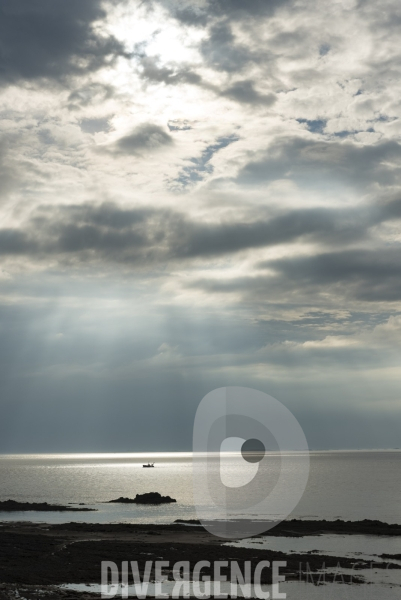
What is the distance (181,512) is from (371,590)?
214ft

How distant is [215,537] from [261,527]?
1350 centimetres

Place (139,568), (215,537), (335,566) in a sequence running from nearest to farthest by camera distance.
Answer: (139,568), (335,566), (215,537)

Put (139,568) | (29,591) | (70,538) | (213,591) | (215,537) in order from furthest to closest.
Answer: (215,537), (70,538), (139,568), (213,591), (29,591)

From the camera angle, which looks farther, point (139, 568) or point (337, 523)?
point (337, 523)

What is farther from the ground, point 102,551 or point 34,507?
point 102,551

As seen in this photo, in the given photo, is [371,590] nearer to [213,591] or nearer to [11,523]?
[213,591]

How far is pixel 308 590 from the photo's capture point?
42.5 m

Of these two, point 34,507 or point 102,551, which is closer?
point 102,551

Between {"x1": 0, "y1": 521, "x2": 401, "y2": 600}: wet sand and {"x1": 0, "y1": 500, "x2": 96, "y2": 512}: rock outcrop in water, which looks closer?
{"x1": 0, "y1": 521, "x2": 401, "y2": 600}: wet sand

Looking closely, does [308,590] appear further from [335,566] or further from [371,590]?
[335,566]

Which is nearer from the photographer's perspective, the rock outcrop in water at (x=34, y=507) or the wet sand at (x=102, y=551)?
the wet sand at (x=102, y=551)

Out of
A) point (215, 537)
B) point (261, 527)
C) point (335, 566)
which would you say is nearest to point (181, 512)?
point (261, 527)

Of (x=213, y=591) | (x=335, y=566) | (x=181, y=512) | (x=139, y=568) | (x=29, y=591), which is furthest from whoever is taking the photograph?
(x=181, y=512)

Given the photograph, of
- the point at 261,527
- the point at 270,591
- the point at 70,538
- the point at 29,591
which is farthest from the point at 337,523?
the point at 29,591
